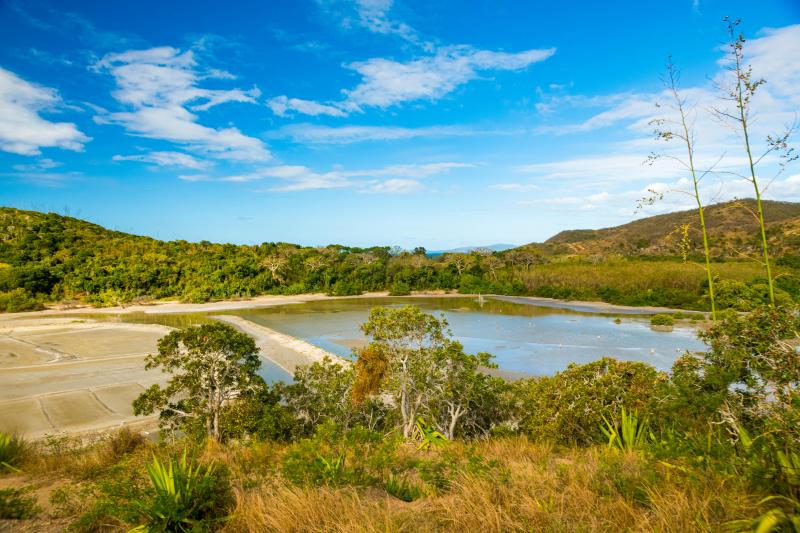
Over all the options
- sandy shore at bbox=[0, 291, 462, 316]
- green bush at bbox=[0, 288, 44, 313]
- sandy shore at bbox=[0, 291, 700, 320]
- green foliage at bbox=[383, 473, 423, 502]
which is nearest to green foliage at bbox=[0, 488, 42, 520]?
green foliage at bbox=[383, 473, 423, 502]

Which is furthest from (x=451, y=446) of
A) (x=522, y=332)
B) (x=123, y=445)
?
(x=522, y=332)

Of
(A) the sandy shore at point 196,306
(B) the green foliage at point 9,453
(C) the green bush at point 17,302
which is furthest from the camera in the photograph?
(A) the sandy shore at point 196,306

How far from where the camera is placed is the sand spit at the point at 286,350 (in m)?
21.0

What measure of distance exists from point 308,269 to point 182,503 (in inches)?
2349

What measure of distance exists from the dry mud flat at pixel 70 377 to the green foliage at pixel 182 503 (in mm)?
5129

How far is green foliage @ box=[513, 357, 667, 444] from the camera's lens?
24.3ft

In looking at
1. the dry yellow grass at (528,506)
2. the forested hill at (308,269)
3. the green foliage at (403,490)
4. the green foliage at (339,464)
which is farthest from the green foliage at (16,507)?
the forested hill at (308,269)

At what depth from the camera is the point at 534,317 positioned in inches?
1437

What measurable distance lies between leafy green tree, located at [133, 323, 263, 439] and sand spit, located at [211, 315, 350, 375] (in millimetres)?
8621

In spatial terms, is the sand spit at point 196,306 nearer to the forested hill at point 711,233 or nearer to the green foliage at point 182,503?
the forested hill at point 711,233

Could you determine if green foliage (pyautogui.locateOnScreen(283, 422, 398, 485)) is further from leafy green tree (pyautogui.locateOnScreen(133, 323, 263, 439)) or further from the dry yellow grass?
leafy green tree (pyautogui.locateOnScreen(133, 323, 263, 439))

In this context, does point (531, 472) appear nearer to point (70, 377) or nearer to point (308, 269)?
point (70, 377)

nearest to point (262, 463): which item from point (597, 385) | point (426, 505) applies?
point (426, 505)

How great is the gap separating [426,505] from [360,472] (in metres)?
0.80
